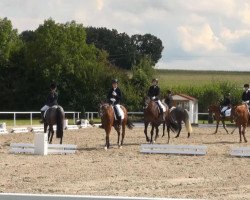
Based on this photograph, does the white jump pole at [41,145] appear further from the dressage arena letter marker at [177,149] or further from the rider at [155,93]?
the rider at [155,93]

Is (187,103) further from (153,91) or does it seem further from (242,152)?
(242,152)

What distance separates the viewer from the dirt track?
10.5 metres

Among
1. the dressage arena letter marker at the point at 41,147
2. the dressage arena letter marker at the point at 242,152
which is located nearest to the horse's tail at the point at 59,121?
the dressage arena letter marker at the point at 41,147

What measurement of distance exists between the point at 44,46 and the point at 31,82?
405cm

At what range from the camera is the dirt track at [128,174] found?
34.6 feet

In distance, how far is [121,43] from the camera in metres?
97.6

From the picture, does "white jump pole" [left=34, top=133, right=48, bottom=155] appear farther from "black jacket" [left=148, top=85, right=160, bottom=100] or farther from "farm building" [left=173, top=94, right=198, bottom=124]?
"farm building" [left=173, top=94, right=198, bottom=124]

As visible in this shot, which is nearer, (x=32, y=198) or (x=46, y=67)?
(x=32, y=198)

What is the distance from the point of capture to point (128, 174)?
1308cm

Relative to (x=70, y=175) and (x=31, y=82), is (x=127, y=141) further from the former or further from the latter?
(x=31, y=82)

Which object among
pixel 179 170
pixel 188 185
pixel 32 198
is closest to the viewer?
pixel 32 198

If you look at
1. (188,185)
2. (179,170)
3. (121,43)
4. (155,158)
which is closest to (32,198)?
(188,185)

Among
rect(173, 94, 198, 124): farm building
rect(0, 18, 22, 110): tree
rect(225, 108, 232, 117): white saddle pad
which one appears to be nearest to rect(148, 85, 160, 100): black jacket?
rect(225, 108, 232, 117): white saddle pad


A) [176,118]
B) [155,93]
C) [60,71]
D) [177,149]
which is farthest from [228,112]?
[60,71]
